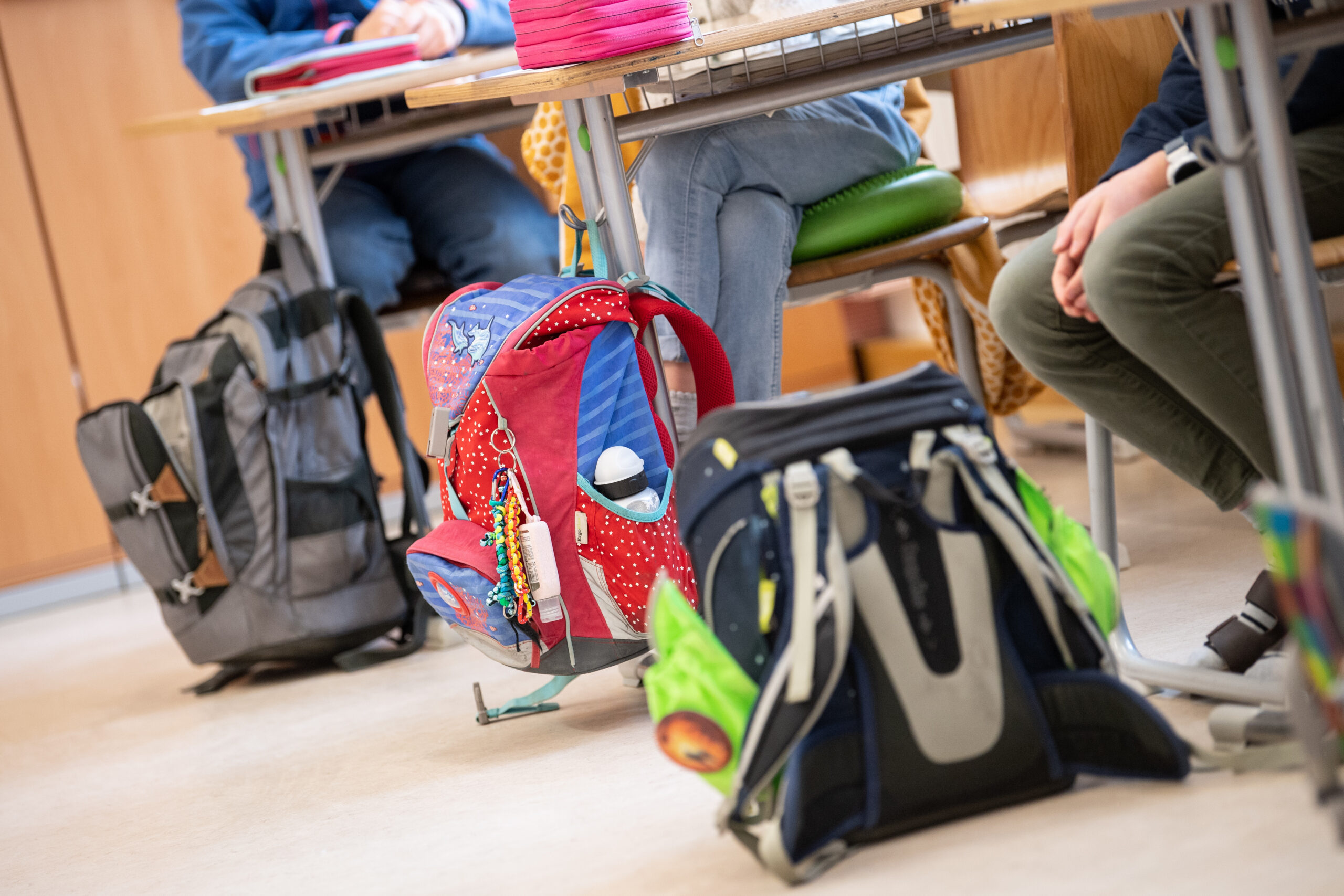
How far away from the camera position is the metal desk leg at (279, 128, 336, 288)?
6.63 feet

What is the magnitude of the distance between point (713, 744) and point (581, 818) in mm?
275

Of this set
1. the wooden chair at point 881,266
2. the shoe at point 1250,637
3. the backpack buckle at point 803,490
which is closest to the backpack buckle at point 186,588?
the wooden chair at point 881,266

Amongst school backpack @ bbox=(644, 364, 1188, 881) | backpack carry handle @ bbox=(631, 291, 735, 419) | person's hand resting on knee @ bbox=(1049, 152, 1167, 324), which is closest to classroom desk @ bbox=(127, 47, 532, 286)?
backpack carry handle @ bbox=(631, 291, 735, 419)

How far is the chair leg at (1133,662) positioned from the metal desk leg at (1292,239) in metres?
0.20

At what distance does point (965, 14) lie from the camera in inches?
37.3

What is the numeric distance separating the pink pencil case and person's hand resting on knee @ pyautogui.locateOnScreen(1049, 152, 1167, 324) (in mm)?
446

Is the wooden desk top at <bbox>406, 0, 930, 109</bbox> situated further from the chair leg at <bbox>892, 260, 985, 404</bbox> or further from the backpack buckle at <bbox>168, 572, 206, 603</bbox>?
the backpack buckle at <bbox>168, 572, 206, 603</bbox>

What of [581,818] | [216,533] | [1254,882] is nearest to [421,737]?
[581,818]

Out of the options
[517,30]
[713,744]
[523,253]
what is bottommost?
[713,744]

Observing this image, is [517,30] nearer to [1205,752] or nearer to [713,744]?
[713,744]

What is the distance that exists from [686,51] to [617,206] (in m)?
0.21

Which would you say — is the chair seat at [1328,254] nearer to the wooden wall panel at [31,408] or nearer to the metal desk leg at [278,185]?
the metal desk leg at [278,185]

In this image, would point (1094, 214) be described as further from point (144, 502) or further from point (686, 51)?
point (144, 502)

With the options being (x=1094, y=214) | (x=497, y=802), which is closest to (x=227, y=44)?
(x=497, y=802)
